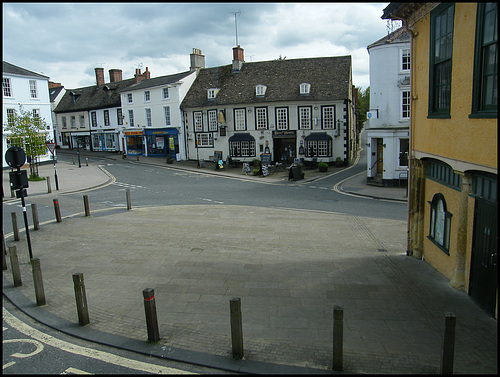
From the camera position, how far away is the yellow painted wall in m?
6.62

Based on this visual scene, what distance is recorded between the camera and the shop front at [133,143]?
46438mm

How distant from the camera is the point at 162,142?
44.2 meters

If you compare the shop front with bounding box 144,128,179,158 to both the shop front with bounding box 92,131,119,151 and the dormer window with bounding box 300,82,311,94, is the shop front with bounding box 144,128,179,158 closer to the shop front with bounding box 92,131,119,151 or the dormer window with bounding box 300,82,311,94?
the shop front with bounding box 92,131,119,151

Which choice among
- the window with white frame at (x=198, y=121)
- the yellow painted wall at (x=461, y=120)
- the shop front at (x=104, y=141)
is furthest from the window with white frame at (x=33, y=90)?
the yellow painted wall at (x=461, y=120)

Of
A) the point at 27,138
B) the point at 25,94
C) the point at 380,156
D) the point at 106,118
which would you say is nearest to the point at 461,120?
the point at 380,156

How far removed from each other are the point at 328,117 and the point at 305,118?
2110 millimetres

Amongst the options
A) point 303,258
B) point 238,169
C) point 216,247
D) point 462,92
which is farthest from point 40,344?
point 238,169

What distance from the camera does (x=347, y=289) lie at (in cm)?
841

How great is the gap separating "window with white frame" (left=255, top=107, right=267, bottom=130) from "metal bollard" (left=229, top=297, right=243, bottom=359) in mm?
31933

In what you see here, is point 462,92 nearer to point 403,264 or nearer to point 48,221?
point 403,264

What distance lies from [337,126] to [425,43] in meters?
24.8

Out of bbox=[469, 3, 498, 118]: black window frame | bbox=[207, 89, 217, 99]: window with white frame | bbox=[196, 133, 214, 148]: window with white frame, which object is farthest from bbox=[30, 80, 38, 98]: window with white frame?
bbox=[469, 3, 498, 118]: black window frame

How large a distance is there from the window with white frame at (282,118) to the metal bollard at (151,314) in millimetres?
31057

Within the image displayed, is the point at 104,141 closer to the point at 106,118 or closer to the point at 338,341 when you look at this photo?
the point at 106,118
